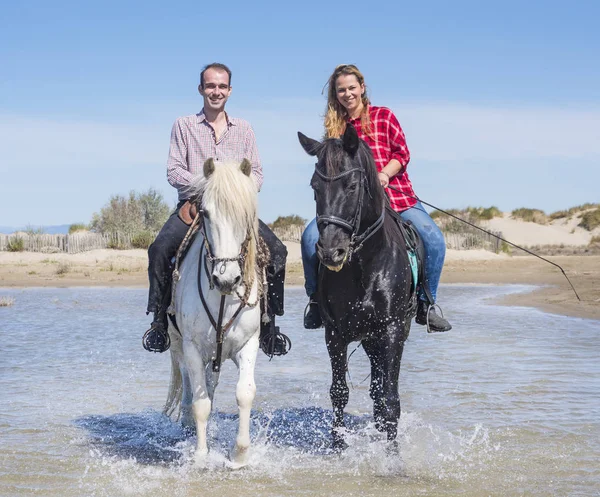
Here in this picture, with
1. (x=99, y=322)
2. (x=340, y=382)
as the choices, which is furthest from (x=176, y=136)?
(x=99, y=322)

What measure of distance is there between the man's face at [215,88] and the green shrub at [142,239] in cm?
2626

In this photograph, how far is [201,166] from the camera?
22.2 feet

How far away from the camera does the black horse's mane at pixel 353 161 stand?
5.68 m

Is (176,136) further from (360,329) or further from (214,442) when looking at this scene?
(214,442)

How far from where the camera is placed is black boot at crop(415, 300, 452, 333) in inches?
279

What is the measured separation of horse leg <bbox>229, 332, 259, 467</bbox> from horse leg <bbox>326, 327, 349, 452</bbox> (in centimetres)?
70

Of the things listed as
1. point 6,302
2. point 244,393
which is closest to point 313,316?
point 244,393

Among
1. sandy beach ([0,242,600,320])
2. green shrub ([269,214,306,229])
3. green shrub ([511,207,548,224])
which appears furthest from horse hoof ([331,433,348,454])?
green shrub ([511,207,548,224])

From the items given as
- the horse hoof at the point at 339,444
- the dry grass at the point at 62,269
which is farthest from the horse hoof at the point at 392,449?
the dry grass at the point at 62,269

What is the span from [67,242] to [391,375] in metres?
29.4

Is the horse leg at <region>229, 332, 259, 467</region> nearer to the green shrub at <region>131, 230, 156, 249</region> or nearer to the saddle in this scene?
the saddle

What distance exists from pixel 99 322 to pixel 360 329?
34.0ft

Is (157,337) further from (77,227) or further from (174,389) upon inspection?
(77,227)

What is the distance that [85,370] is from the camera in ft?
35.3
